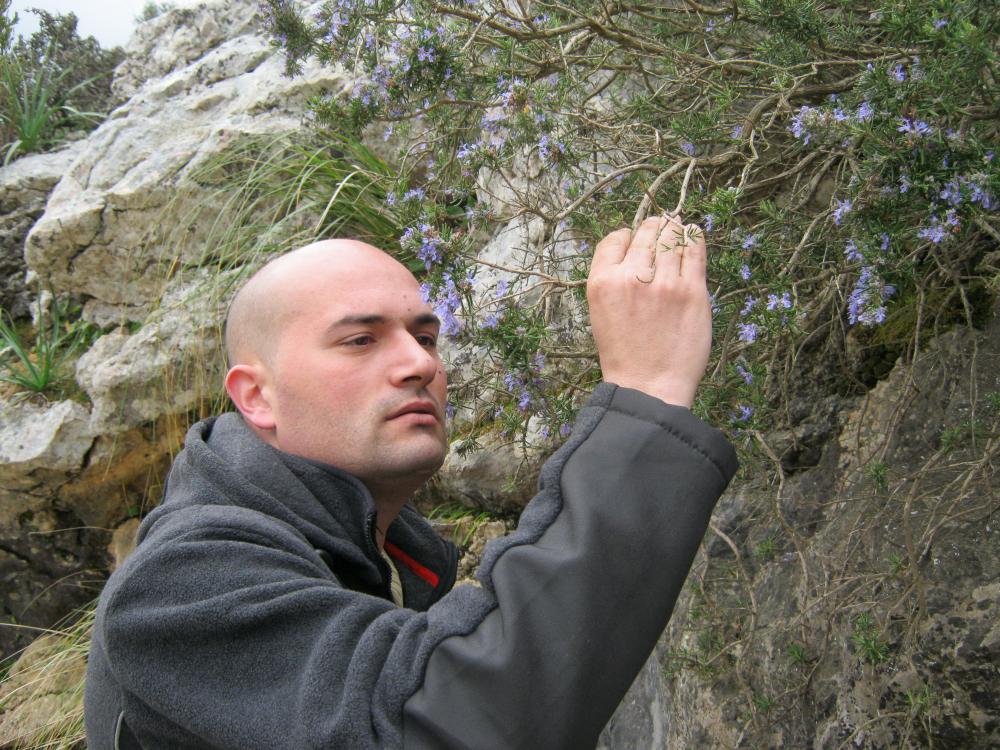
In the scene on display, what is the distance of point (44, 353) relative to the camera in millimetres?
5508

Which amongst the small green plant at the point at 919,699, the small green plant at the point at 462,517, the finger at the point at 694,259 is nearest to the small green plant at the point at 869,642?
the small green plant at the point at 919,699

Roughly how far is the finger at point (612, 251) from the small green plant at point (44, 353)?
16.4ft

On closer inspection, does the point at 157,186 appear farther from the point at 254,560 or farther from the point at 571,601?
the point at 571,601

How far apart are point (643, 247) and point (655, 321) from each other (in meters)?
0.15

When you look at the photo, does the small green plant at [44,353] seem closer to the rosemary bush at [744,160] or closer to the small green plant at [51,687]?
the small green plant at [51,687]

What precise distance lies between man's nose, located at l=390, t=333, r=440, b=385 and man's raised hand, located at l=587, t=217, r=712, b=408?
49 centimetres

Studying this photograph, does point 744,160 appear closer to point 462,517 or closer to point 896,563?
point 896,563

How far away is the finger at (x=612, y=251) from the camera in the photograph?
1.41 metres

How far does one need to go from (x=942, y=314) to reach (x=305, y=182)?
369 cm

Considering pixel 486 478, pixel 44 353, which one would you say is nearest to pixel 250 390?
pixel 486 478

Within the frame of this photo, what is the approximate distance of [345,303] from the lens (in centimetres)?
183

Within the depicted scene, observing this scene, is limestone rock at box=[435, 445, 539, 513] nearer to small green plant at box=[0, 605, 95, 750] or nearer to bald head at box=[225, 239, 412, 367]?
bald head at box=[225, 239, 412, 367]

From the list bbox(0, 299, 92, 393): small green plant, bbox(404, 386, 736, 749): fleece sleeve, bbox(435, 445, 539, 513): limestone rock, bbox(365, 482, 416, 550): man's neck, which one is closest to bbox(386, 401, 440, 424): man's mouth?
bbox(365, 482, 416, 550): man's neck

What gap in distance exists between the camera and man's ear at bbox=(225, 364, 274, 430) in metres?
1.89
